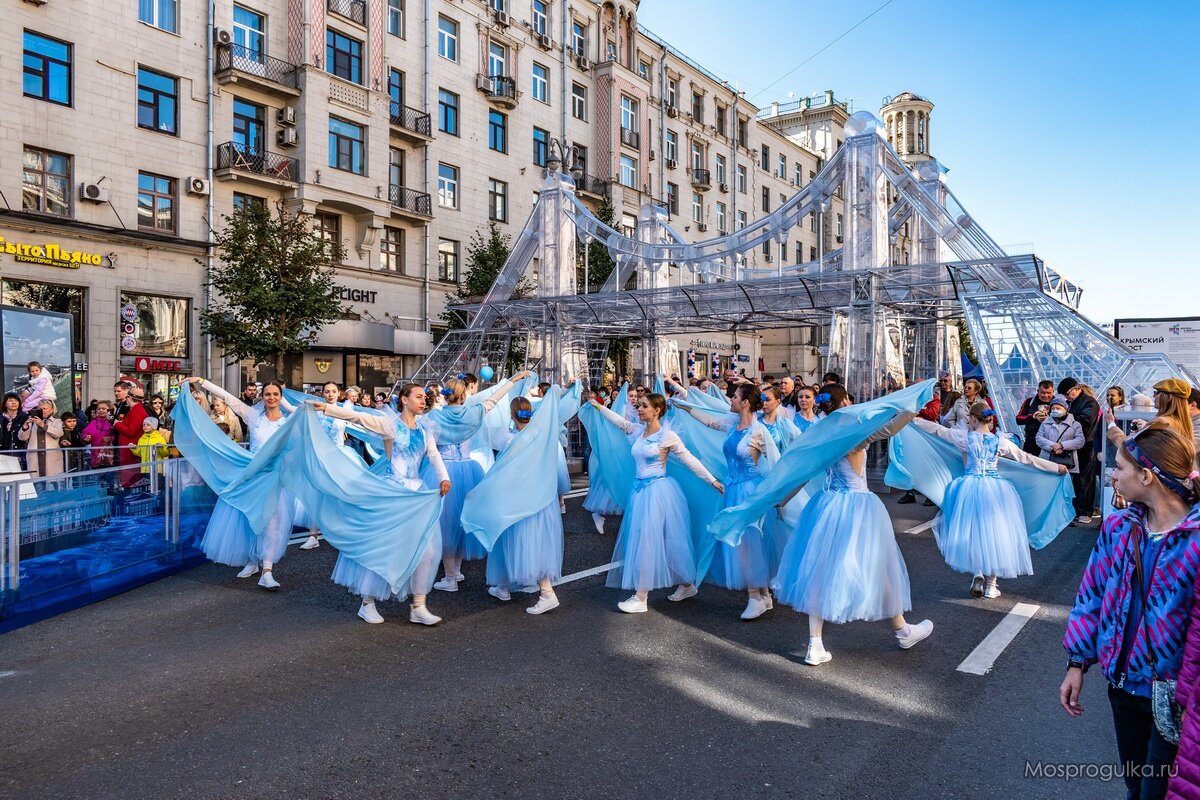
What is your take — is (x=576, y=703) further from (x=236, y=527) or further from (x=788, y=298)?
(x=788, y=298)

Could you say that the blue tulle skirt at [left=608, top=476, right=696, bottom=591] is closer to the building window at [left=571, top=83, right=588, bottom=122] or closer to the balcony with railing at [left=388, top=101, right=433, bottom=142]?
the balcony with railing at [left=388, top=101, right=433, bottom=142]

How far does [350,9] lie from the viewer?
27359 mm

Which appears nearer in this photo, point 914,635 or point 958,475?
point 914,635

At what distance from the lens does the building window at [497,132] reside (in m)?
33.8

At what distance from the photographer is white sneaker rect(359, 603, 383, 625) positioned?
6.57 meters

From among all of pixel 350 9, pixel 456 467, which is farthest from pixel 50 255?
pixel 456 467

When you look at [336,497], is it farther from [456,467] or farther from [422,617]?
[456,467]

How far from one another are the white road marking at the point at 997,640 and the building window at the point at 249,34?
83.5ft

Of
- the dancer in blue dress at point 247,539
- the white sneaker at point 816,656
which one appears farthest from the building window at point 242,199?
the white sneaker at point 816,656

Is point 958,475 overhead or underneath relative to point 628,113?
underneath

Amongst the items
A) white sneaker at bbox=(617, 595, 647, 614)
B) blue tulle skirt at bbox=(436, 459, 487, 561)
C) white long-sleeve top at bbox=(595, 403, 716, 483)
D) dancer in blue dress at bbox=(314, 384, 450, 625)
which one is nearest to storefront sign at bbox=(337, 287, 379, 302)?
blue tulle skirt at bbox=(436, 459, 487, 561)

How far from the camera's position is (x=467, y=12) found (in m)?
32.2

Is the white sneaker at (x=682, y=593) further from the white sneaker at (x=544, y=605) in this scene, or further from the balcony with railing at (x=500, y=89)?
the balcony with railing at (x=500, y=89)

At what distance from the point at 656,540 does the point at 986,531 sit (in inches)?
118
